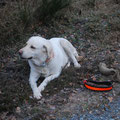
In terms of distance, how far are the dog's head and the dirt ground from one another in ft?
1.88

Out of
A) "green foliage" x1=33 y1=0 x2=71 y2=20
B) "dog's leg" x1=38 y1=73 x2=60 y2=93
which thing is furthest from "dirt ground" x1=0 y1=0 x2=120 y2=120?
"green foliage" x1=33 y1=0 x2=71 y2=20

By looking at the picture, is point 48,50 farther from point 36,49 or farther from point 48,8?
point 48,8

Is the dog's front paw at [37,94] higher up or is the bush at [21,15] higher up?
the bush at [21,15]

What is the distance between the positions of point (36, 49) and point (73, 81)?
0.93 m

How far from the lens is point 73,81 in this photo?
4301 mm

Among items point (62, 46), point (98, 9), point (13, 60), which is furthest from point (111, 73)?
point (98, 9)

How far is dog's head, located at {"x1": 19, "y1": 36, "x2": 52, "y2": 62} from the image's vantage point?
13.0 ft

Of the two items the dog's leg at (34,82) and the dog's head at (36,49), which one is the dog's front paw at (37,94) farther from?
the dog's head at (36,49)

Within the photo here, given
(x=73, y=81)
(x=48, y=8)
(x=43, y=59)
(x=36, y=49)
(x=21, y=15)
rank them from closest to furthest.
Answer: (x=36, y=49)
(x=43, y=59)
(x=73, y=81)
(x=21, y=15)
(x=48, y=8)

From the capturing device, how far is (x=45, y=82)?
425 cm

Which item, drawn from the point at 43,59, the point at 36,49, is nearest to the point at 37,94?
the point at 43,59

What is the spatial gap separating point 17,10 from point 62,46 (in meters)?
2.16

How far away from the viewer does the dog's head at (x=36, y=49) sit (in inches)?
156

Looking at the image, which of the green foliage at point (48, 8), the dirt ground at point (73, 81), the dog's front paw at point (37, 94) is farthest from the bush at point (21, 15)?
the dog's front paw at point (37, 94)
